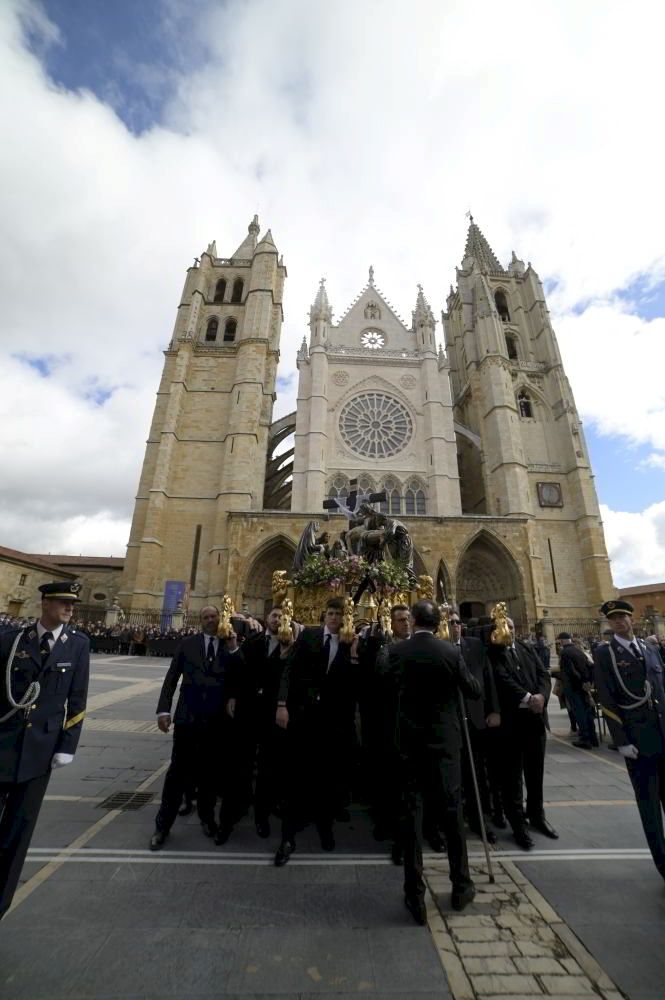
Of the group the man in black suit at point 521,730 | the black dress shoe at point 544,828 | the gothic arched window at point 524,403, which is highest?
the gothic arched window at point 524,403

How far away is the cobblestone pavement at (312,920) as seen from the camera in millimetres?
1725

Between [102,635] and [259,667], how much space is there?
1811 cm

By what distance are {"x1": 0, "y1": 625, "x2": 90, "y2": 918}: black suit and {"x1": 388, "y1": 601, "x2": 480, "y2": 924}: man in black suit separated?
1850 mm

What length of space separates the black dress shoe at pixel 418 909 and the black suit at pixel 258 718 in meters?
1.41

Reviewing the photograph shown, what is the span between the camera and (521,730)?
358cm

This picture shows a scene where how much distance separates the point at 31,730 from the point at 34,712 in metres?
0.09

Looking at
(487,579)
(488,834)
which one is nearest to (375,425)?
(487,579)

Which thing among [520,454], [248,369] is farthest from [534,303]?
[248,369]

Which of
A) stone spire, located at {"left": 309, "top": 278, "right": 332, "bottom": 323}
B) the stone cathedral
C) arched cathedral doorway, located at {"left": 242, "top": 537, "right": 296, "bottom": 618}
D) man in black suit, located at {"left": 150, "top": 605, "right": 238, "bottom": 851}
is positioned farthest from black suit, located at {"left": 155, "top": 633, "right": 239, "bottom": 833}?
stone spire, located at {"left": 309, "top": 278, "right": 332, "bottom": 323}

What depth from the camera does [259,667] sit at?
369 centimetres

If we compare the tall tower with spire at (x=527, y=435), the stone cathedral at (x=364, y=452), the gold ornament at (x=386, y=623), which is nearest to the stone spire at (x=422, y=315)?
the stone cathedral at (x=364, y=452)

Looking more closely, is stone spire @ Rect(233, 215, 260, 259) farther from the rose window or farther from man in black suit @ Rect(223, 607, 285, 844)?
man in black suit @ Rect(223, 607, 285, 844)

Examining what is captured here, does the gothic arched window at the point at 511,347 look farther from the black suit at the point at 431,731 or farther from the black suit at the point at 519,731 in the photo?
the black suit at the point at 431,731

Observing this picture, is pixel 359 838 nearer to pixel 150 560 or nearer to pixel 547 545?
pixel 150 560
